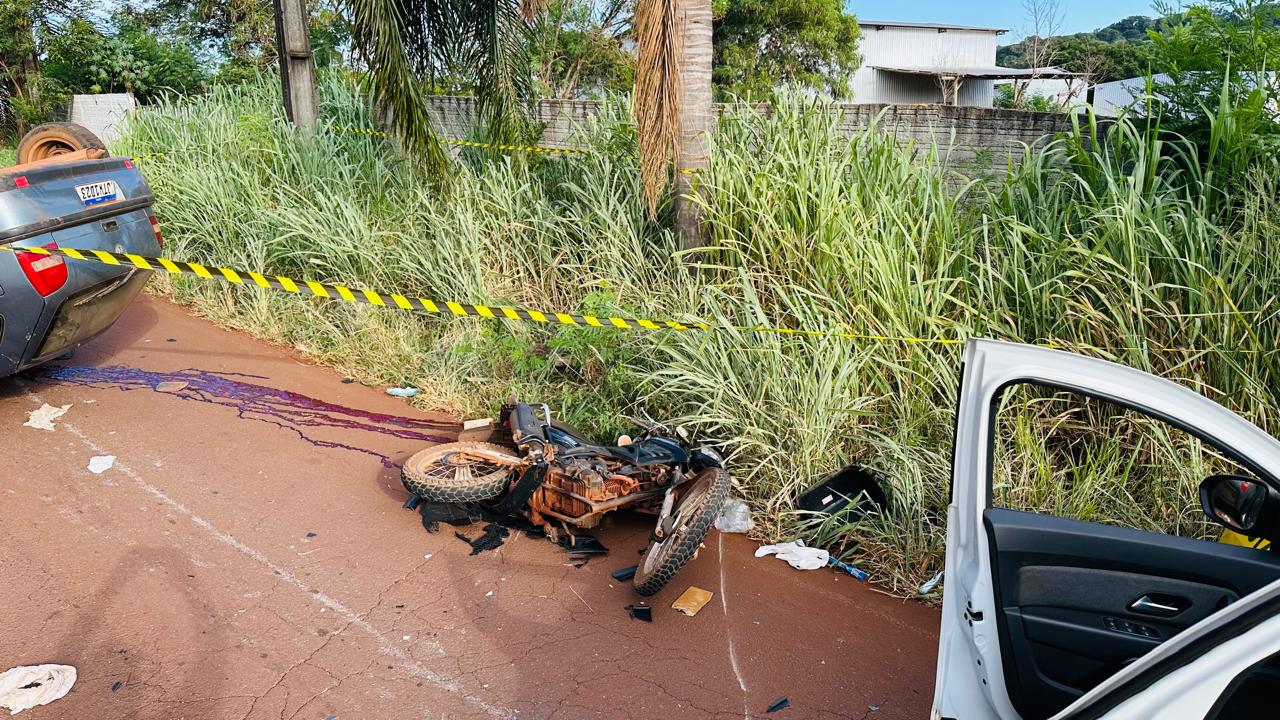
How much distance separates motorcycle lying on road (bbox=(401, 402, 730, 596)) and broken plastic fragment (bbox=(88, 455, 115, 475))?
1817mm

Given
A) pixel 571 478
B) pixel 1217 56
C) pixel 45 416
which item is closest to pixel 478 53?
pixel 45 416

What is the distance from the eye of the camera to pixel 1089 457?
4387 mm

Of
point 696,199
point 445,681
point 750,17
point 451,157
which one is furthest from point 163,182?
point 750,17

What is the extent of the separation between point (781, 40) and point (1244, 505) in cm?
2485

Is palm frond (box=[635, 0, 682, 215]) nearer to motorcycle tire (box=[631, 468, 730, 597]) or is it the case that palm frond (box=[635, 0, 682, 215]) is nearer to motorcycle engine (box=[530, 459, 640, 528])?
motorcycle engine (box=[530, 459, 640, 528])

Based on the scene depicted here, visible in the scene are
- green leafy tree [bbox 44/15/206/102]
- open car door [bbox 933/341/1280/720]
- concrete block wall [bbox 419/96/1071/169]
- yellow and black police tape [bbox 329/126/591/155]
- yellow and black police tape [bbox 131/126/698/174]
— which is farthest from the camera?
green leafy tree [bbox 44/15/206/102]

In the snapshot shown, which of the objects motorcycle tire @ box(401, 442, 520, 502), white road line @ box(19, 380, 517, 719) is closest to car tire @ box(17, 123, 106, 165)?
white road line @ box(19, 380, 517, 719)

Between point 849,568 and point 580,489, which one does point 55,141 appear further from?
point 849,568

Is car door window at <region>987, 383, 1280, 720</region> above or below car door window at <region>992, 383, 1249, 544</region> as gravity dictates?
above

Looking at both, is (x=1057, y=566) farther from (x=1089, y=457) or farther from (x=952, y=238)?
(x=952, y=238)

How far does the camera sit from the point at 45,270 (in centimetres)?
499

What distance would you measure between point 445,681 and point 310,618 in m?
0.73

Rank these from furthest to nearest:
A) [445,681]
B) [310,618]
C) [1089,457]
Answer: [1089,457]
[310,618]
[445,681]

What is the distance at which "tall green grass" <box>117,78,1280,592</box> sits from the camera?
445cm
